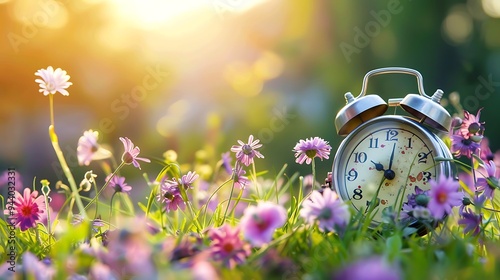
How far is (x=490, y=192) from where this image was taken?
1620 mm

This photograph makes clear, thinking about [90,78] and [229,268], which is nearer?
[229,268]

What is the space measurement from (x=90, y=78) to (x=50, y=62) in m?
0.41

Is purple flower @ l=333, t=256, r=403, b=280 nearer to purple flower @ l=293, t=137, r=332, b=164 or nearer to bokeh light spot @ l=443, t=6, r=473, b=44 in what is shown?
purple flower @ l=293, t=137, r=332, b=164

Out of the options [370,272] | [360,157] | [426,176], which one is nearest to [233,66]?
[360,157]

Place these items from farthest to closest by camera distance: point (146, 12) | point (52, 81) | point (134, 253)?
point (146, 12)
point (52, 81)
point (134, 253)

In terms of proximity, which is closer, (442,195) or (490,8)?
(442,195)

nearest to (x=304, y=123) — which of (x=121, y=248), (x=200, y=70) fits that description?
(x=200, y=70)

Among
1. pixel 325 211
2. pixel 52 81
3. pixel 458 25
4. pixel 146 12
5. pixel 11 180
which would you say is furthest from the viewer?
pixel 458 25

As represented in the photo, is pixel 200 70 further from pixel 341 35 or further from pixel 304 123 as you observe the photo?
pixel 341 35

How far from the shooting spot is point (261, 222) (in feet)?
3.51

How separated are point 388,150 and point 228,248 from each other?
28.5 inches

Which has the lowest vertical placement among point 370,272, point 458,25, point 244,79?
point 370,272

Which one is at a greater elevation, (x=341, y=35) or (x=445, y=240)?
(x=341, y=35)

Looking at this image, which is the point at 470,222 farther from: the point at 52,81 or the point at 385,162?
the point at 52,81
